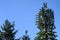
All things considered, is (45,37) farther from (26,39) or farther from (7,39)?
(26,39)

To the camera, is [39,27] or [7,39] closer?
[7,39]

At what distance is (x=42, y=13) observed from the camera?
5969 centimetres

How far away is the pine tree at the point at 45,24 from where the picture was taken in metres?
57.7

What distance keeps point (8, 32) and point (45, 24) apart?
828 centimetres

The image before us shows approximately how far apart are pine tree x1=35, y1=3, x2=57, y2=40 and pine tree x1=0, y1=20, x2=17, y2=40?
19.8 feet

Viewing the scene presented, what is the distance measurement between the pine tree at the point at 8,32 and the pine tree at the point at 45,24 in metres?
6.04

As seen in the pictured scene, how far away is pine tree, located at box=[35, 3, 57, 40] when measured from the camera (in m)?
57.7

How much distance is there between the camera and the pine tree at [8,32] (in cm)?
5522

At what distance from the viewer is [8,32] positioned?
55.5 meters

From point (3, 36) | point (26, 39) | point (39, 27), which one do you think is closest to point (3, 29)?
point (3, 36)

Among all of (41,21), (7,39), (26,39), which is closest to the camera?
(7,39)

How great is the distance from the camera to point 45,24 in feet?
190

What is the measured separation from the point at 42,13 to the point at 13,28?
7.73 metres

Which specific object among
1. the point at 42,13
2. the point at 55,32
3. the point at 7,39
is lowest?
the point at 7,39
